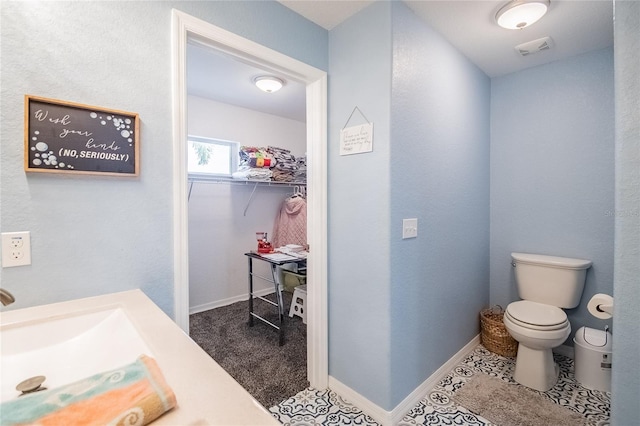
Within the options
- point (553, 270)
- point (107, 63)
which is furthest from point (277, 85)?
point (553, 270)

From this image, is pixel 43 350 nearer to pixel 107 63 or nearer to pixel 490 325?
pixel 107 63

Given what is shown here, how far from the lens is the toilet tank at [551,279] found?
2135 millimetres

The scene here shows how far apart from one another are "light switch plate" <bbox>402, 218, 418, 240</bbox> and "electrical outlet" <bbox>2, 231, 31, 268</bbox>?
1.66m

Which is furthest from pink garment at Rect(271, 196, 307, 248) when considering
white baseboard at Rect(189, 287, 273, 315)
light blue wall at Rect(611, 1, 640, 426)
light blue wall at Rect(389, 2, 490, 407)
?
light blue wall at Rect(611, 1, 640, 426)

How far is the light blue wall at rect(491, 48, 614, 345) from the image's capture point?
7.06 ft

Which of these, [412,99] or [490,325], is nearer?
[412,99]

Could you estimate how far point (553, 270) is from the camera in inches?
86.2

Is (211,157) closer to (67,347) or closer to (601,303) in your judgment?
(67,347)

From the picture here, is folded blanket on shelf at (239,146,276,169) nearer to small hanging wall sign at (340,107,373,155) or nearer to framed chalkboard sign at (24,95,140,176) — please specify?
small hanging wall sign at (340,107,373,155)

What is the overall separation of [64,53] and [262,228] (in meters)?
2.92

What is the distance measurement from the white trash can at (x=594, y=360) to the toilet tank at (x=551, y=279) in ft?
0.80

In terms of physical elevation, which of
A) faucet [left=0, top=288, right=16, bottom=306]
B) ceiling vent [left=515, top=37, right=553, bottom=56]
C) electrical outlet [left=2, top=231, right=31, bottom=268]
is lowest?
faucet [left=0, top=288, right=16, bottom=306]

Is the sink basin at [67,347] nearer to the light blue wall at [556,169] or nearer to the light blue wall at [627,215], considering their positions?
the light blue wall at [627,215]

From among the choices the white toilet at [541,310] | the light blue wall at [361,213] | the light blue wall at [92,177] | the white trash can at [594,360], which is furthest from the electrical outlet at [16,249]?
the white trash can at [594,360]
